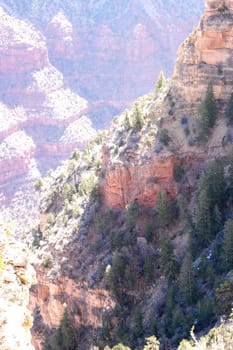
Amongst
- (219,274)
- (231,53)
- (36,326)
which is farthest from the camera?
(36,326)

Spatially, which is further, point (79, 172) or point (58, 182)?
point (58, 182)

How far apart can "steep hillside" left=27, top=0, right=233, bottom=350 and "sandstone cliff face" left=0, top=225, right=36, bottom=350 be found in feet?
60.1

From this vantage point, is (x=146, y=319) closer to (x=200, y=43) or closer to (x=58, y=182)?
(x=200, y=43)

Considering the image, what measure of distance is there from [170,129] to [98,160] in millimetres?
13616

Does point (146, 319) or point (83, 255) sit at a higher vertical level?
point (83, 255)

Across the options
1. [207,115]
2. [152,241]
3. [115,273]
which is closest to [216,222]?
[152,241]

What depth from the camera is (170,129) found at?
2329 inches

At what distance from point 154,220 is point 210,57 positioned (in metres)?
16.9

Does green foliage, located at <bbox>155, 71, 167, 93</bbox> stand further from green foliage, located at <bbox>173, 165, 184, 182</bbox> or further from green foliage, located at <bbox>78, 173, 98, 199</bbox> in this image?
green foliage, located at <bbox>173, 165, 184, 182</bbox>

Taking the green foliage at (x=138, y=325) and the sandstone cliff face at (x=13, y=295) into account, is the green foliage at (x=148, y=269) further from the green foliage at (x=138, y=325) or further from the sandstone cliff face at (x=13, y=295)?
the sandstone cliff face at (x=13, y=295)

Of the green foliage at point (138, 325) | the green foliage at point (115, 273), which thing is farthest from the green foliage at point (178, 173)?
the green foliage at point (138, 325)

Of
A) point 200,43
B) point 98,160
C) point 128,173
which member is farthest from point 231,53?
point 98,160

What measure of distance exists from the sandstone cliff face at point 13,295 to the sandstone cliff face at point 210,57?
3596 cm

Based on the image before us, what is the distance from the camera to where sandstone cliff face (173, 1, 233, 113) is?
5647cm
